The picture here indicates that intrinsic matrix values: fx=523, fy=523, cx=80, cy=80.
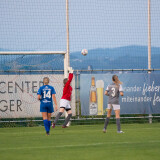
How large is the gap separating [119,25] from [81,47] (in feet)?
6.81

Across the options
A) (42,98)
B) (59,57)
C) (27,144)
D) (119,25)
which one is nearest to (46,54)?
(59,57)

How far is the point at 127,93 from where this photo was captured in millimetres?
22328

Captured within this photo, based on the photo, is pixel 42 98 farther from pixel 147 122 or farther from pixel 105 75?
pixel 147 122

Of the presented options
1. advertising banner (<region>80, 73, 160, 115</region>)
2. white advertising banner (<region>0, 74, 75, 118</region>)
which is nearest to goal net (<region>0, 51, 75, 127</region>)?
white advertising banner (<region>0, 74, 75, 118</region>)

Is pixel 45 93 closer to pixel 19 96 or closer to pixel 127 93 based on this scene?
pixel 19 96

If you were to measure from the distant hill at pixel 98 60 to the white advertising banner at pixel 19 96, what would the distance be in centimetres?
69

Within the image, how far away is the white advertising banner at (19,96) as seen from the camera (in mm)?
20875

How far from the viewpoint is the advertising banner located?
2178 centimetres

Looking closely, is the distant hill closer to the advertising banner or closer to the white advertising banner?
the white advertising banner

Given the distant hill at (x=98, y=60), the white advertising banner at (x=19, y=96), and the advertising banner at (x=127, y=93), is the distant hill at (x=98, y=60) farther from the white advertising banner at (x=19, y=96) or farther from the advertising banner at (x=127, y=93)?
the advertising banner at (x=127, y=93)

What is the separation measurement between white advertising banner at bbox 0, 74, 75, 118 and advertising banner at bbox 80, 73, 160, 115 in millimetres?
2031

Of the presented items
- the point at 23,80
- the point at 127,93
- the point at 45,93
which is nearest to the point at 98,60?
the point at 127,93

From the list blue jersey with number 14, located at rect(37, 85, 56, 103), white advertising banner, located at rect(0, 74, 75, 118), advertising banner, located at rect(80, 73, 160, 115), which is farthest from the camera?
advertising banner, located at rect(80, 73, 160, 115)

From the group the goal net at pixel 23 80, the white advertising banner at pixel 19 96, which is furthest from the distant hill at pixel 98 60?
the white advertising banner at pixel 19 96
